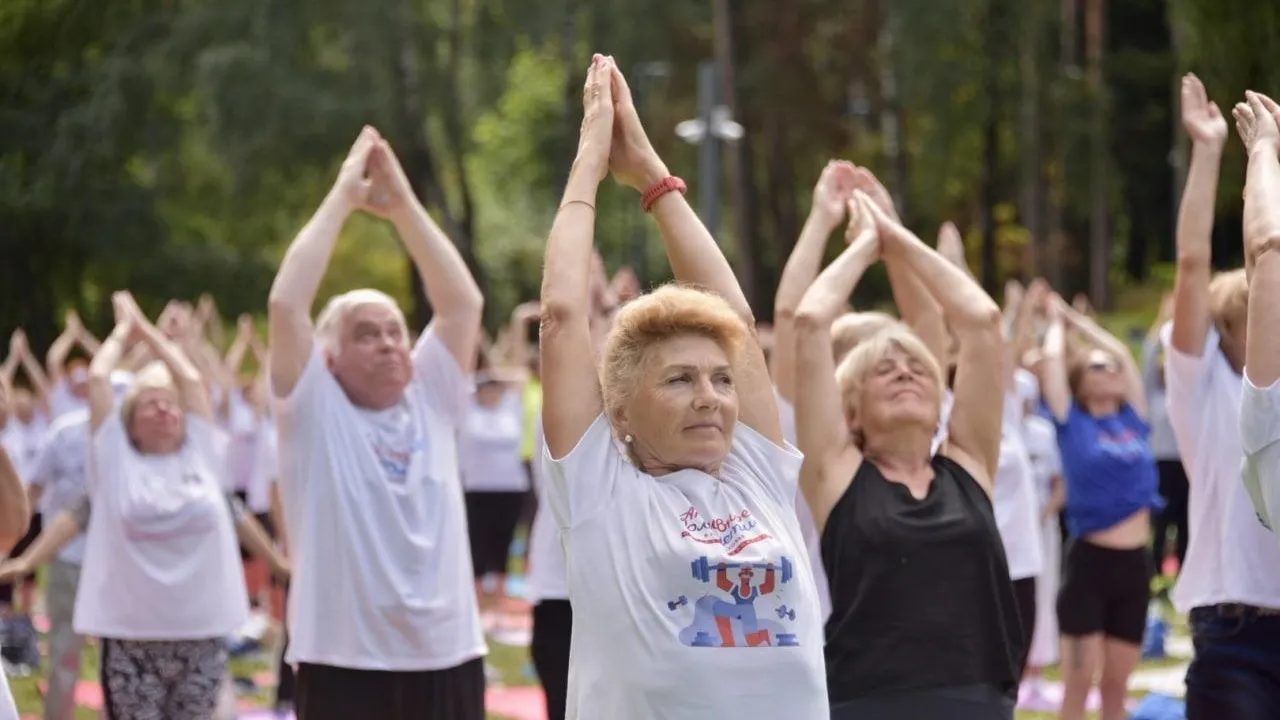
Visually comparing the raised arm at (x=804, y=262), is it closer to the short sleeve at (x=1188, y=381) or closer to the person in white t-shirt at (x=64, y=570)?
the short sleeve at (x=1188, y=381)

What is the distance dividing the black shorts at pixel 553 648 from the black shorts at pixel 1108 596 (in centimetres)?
277

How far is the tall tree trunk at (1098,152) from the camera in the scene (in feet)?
115

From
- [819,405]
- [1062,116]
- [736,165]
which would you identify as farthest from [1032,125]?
[819,405]

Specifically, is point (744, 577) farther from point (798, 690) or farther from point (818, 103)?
point (818, 103)

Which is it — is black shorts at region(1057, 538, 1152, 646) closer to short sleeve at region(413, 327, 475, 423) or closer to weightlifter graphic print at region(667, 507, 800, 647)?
short sleeve at region(413, 327, 475, 423)

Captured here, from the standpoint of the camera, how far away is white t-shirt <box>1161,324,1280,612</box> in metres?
5.23

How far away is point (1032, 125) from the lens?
3506 cm

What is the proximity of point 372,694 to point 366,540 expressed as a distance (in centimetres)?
49

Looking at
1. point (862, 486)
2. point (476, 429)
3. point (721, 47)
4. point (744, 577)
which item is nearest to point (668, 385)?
point (744, 577)

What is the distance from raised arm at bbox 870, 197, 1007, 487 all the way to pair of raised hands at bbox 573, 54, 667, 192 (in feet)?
3.61

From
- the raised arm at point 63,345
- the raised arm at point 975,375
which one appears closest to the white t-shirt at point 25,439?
the raised arm at point 63,345

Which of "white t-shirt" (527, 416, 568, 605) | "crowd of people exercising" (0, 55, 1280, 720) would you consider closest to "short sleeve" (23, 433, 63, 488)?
"crowd of people exercising" (0, 55, 1280, 720)

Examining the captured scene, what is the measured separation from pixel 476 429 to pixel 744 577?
11026mm

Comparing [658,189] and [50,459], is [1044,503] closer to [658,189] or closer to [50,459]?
[50,459]
